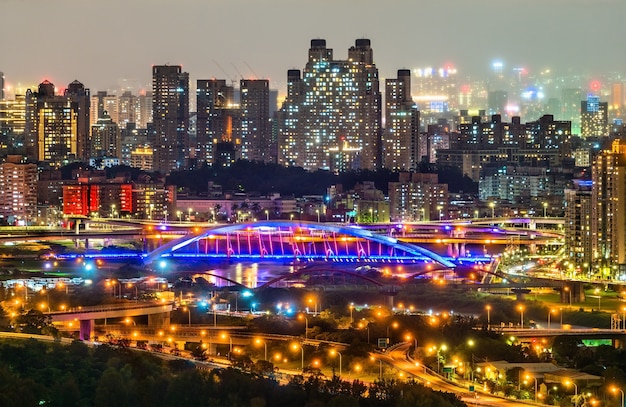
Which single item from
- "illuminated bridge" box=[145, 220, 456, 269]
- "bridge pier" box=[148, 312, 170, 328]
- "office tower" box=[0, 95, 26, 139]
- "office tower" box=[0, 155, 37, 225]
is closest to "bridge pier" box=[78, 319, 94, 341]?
"bridge pier" box=[148, 312, 170, 328]

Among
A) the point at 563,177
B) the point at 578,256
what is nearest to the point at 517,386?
the point at 578,256

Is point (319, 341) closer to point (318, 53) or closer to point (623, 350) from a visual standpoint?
point (623, 350)

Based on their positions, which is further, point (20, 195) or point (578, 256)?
point (20, 195)

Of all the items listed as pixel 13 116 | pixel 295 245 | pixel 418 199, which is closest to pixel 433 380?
pixel 295 245

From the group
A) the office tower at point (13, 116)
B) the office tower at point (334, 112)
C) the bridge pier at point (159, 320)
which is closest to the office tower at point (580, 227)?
the bridge pier at point (159, 320)

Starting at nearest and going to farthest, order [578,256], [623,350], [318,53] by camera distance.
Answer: [623,350]
[578,256]
[318,53]

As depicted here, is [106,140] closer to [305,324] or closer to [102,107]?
[102,107]
